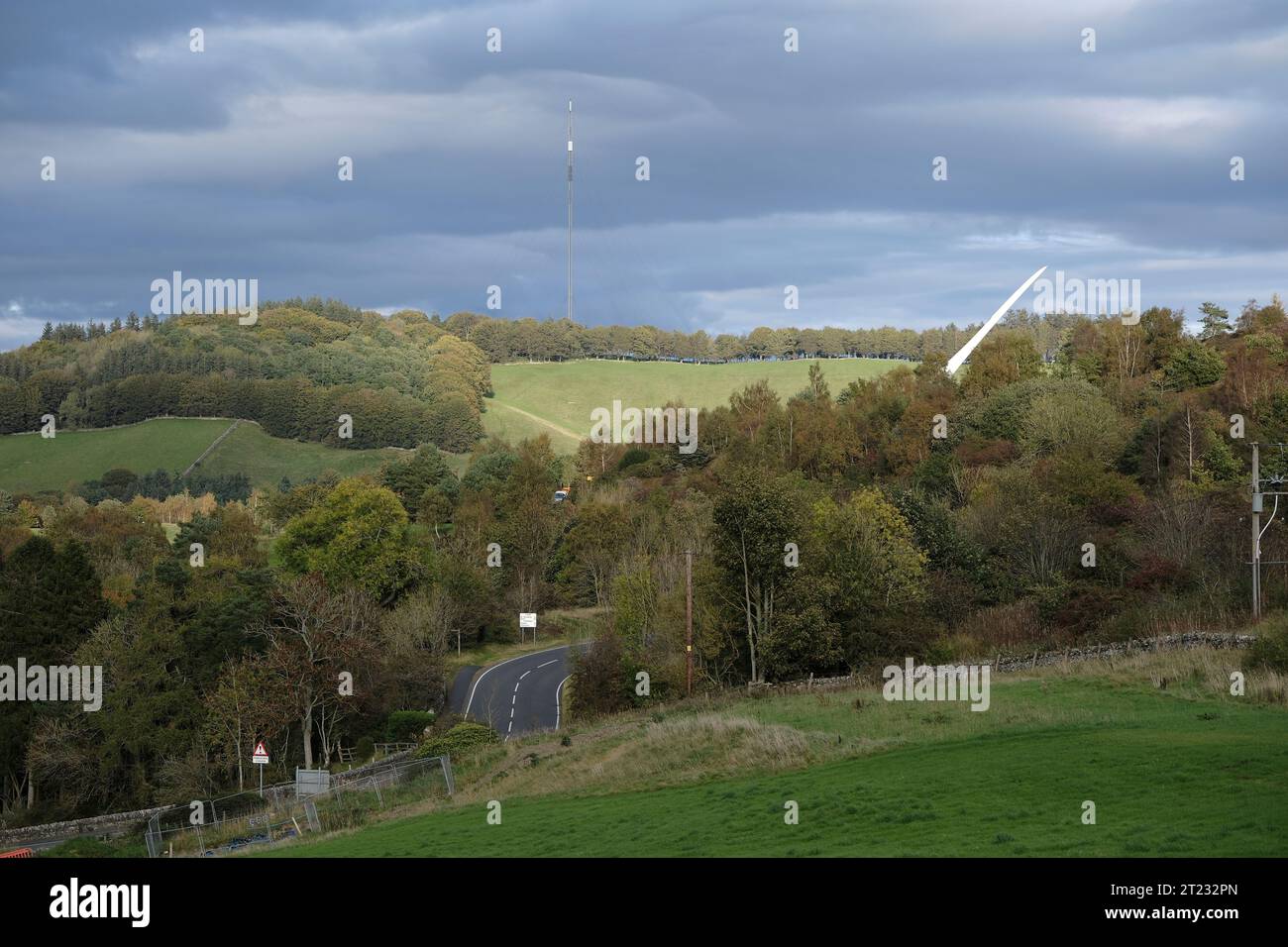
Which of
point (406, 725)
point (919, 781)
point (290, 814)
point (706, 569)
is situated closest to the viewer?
point (919, 781)

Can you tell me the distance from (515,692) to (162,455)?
122m

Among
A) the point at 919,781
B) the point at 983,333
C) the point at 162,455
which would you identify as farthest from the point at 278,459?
the point at 919,781

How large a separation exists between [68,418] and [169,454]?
86.4 feet

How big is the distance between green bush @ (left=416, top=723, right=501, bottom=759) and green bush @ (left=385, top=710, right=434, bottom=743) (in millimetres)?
9853

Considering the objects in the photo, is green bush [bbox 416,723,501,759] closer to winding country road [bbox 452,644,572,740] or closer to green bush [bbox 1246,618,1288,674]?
winding country road [bbox 452,644,572,740]

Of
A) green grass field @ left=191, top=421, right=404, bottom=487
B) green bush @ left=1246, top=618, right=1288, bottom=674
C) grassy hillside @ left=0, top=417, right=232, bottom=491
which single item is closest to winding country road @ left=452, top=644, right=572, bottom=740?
green bush @ left=1246, top=618, right=1288, bottom=674

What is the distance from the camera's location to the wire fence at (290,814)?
37406 millimetres

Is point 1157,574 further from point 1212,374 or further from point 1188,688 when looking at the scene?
point 1212,374

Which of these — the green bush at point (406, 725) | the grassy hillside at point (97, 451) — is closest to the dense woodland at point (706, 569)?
the green bush at point (406, 725)

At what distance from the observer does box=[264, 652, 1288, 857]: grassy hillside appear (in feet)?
64.7

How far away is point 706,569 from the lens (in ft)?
212

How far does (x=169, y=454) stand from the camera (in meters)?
175

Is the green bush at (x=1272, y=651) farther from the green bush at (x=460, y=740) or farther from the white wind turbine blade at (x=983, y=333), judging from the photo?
the white wind turbine blade at (x=983, y=333)

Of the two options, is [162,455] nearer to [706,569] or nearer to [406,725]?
[406,725]
